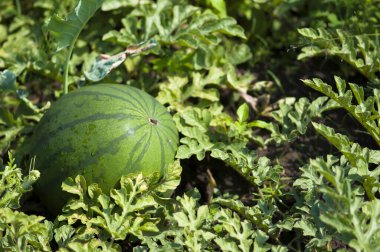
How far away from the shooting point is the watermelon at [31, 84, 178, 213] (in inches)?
127

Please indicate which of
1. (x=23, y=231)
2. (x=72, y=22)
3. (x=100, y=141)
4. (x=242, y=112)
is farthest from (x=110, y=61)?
(x=23, y=231)

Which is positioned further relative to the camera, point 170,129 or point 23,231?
point 170,129

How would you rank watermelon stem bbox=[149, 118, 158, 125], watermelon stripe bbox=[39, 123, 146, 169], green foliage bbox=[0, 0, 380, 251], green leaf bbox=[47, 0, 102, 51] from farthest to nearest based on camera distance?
green leaf bbox=[47, 0, 102, 51] → watermelon stem bbox=[149, 118, 158, 125] → watermelon stripe bbox=[39, 123, 146, 169] → green foliage bbox=[0, 0, 380, 251]

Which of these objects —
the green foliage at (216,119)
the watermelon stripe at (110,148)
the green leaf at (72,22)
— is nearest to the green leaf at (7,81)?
the green foliage at (216,119)

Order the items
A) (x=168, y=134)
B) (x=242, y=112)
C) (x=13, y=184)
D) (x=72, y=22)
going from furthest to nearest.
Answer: (x=242, y=112)
(x=72, y=22)
(x=168, y=134)
(x=13, y=184)

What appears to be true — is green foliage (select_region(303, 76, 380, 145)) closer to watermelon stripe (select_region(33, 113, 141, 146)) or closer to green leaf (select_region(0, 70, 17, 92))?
watermelon stripe (select_region(33, 113, 141, 146))

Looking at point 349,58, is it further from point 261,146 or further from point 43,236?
point 43,236

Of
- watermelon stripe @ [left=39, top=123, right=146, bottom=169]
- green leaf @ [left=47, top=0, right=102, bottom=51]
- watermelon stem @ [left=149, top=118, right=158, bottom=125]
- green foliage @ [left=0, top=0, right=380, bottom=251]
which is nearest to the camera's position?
green foliage @ [left=0, top=0, right=380, bottom=251]

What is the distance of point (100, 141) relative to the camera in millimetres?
3221

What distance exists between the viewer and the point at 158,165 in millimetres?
3312

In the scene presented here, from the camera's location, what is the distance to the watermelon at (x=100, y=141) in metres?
3.22

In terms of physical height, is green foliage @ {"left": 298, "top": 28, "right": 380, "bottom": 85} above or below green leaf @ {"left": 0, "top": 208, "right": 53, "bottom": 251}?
above

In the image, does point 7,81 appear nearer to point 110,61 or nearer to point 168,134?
point 110,61

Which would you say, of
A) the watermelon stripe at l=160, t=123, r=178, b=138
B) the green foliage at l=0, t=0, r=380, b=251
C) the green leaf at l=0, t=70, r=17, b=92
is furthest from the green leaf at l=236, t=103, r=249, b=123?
the green leaf at l=0, t=70, r=17, b=92
